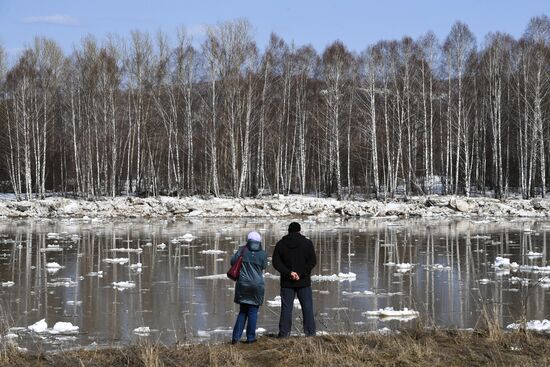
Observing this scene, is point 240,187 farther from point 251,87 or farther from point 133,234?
point 133,234

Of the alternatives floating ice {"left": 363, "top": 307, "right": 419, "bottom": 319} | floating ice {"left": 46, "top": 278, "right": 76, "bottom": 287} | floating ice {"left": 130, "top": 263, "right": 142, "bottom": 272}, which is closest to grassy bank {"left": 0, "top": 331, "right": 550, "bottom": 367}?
floating ice {"left": 363, "top": 307, "right": 419, "bottom": 319}

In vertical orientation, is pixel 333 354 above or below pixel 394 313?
above

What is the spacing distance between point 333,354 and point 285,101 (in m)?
45.4

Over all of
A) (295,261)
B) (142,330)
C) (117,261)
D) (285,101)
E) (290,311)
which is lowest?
(142,330)

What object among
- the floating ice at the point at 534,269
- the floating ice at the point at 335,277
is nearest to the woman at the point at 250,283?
the floating ice at the point at 335,277

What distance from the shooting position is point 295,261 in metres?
9.45

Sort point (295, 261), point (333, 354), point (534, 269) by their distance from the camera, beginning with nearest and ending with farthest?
point (333, 354), point (295, 261), point (534, 269)

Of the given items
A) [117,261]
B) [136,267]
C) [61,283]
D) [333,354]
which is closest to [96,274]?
[136,267]

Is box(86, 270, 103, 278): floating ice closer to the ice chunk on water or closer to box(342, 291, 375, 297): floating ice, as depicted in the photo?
the ice chunk on water

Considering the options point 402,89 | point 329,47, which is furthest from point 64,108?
point 402,89

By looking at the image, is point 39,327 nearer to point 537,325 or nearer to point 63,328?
point 63,328

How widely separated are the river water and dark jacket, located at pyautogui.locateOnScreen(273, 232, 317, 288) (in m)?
0.94

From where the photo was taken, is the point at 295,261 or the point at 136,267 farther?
the point at 136,267

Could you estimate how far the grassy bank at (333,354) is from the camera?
747 centimetres
